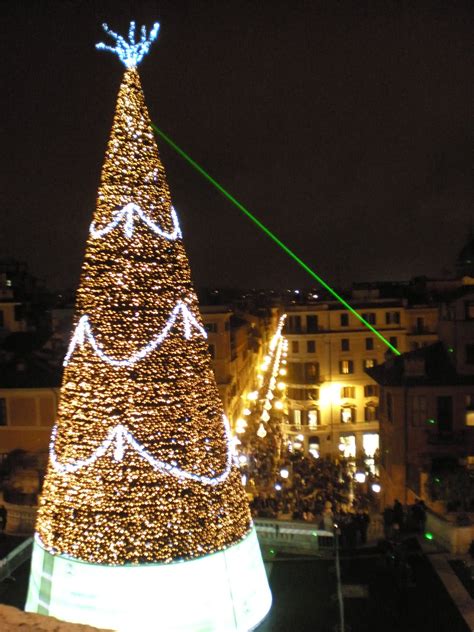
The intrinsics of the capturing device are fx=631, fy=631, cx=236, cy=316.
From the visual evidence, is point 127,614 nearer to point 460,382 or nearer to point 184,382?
point 184,382

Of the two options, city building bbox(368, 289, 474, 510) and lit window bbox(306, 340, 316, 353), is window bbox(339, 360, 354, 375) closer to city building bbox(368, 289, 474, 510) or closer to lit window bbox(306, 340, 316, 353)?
lit window bbox(306, 340, 316, 353)

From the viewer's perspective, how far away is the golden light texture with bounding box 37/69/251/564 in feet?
29.1

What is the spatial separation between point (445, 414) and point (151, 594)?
60.7 ft

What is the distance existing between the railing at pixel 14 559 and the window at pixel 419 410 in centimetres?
1572

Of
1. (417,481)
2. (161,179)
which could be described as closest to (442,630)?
(161,179)

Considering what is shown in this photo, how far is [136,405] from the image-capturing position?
902 cm

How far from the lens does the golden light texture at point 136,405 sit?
8883mm

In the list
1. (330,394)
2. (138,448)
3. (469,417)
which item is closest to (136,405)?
(138,448)

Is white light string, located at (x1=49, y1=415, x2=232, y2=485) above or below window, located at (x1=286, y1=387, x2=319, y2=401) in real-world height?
above

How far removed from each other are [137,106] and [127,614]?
7.32 meters

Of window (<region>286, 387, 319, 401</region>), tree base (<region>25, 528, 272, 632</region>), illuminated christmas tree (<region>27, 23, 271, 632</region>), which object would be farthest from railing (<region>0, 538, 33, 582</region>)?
window (<region>286, 387, 319, 401</region>)

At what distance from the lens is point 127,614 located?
8.76 m

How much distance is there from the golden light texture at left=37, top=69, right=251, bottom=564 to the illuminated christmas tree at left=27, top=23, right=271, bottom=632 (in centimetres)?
2

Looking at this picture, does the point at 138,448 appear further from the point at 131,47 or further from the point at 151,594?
the point at 131,47
